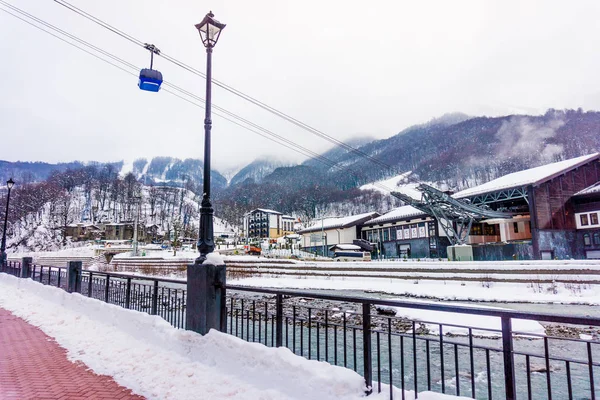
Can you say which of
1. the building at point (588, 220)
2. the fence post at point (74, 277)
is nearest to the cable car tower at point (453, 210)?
the building at point (588, 220)

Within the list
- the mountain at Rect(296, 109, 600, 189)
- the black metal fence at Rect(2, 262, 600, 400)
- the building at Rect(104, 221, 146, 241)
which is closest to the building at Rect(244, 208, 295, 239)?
the mountain at Rect(296, 109, 600, 189)

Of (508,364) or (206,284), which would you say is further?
(206,284)

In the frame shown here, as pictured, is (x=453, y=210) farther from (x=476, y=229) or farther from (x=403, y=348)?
(x=403, y=348)

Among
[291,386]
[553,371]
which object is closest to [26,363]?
[291,386]

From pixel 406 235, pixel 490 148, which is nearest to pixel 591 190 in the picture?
pixel 406 235

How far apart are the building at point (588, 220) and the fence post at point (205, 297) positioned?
32235 mm

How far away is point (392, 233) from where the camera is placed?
44.3 m

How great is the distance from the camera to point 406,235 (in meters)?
42.2

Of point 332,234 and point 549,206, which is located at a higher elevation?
point 549,206

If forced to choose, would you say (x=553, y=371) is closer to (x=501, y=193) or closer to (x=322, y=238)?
(x=501, y=193)

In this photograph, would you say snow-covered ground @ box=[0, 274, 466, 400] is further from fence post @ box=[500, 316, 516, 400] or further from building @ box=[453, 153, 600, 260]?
building @ box=[453, 153, 600, 260]

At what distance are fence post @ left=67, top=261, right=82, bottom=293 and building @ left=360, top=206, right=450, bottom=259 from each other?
108 feet

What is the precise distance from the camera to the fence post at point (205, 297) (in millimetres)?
6113

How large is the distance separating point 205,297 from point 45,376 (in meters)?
2.54
